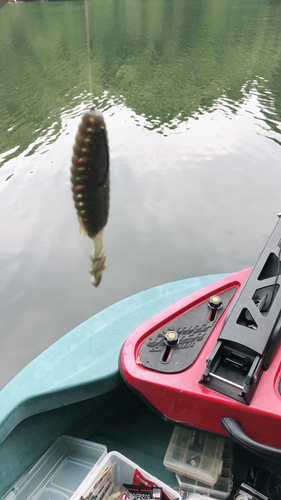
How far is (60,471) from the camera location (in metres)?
2.42

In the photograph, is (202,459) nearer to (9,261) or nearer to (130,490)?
A: (130,490)

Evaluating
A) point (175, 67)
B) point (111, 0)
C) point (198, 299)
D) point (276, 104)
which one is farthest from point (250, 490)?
point (111, 0)

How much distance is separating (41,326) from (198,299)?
2749 mm

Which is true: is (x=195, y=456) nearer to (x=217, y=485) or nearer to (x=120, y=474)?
(x=217, y=485)

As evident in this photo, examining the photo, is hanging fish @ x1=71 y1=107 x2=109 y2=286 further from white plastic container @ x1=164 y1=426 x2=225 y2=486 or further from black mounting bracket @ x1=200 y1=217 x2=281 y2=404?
white plastic container @ x1=164 y1=426 x2=225 y2=486

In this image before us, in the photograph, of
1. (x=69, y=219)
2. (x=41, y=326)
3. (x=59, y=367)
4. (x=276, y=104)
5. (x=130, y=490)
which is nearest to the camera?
(x=130, y=490)

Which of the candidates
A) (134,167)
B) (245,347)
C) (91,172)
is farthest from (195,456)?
(134,167)

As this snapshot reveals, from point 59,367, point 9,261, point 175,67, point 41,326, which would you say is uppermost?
point 175,67

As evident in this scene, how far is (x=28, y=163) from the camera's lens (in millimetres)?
8109

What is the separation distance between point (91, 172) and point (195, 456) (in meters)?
2.19

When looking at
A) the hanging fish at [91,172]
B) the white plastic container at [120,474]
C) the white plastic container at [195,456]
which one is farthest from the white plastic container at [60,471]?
the hanging fish at [91,172]

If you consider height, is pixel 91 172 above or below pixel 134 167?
above

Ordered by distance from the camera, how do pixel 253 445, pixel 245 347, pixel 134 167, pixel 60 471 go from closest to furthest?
pixel 253 445 < pixel 245 347 < pixel 60 471 < pixel 134 167

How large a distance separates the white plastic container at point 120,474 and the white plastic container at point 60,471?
0.29 feet
